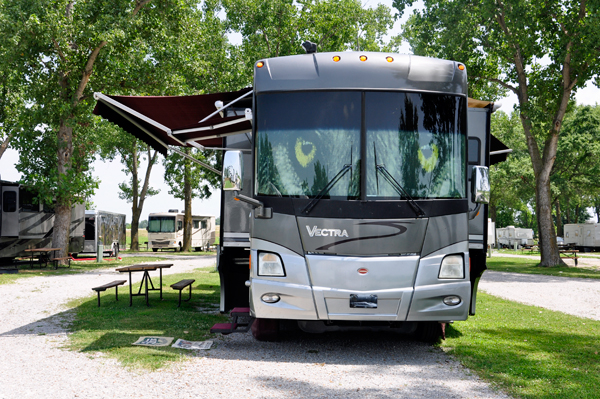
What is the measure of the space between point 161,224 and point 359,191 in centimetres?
3735

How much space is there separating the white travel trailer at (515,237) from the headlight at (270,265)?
54.8 meters

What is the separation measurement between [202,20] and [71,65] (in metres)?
14.8

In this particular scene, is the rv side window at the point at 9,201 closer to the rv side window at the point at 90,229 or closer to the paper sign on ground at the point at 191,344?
the rv side window at the point at 90,229

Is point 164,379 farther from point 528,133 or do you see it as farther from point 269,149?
point 528,133

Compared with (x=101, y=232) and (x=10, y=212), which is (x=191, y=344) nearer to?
(x=10, y=212)

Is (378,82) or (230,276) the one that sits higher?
(378,82)

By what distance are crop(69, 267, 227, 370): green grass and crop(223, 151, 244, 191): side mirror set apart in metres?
1.98

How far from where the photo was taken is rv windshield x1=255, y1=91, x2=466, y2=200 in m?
6.09

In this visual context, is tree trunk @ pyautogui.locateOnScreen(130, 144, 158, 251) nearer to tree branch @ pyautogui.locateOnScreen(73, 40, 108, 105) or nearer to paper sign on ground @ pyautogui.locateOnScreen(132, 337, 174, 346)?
tree branch @ pyautogui.locateOnScreen(73, 40, 108, 105)

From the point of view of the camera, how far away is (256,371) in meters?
5.66

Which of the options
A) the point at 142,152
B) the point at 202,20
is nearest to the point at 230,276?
the point at 202,20

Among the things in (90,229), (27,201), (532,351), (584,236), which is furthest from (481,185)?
(584,236)

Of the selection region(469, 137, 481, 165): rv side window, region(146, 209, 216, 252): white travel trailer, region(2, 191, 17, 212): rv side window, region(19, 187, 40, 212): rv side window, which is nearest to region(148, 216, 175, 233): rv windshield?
region(146, 209, 216, 252): white travel trailer

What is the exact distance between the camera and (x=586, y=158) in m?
32.8
